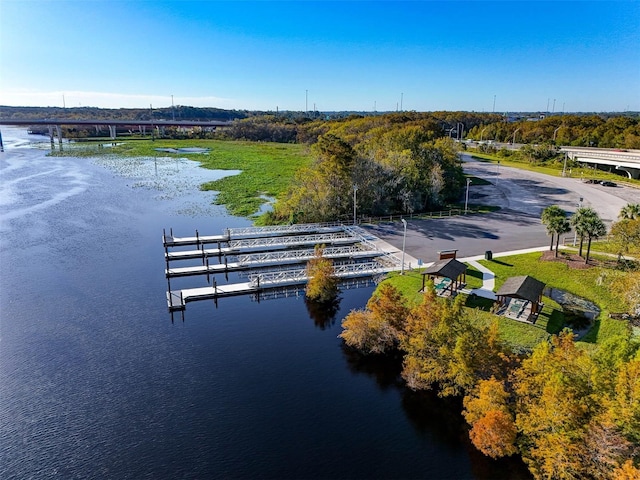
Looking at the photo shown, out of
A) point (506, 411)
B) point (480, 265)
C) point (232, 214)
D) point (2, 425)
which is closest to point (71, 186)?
point (232, 214)

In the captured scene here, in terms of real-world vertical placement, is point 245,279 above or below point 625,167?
below

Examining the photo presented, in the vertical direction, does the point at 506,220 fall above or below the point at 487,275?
above

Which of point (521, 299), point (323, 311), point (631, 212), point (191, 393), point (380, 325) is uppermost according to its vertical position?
point (631, 212)

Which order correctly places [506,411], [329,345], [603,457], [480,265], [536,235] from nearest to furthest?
[603,457] → [506,411] → [329,345] → [480,265] → [536,235]

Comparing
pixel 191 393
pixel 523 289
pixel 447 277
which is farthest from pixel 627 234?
pixel 191 393

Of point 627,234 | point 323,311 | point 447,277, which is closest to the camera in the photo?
point 447,277

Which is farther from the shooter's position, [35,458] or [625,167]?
[625,167]

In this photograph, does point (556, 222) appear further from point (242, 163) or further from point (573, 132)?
point (573, 132)

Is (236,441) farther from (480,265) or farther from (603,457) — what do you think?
(480,265)
